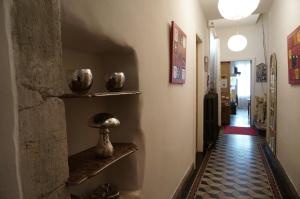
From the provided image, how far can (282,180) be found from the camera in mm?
3213

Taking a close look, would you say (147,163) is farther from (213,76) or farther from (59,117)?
(213,76)

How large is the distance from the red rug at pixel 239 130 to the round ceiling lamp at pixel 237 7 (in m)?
4.24

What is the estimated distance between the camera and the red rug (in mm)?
6479

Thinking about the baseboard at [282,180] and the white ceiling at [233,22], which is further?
the white ceiling at [233,22]

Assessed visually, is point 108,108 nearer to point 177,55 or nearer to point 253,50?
point 177,55

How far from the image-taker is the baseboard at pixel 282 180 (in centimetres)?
278

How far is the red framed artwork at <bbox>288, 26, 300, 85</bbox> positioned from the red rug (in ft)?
12.7

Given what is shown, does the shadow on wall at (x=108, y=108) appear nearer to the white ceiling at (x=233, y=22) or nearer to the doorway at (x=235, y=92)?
the white ceiling at (x=233, y=22)

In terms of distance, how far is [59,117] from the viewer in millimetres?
914

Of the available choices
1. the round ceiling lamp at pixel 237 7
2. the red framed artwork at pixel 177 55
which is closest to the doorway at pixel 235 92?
the round ceiling lamp at pixel 237 7

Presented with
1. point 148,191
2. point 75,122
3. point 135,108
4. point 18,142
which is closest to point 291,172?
point 148,191

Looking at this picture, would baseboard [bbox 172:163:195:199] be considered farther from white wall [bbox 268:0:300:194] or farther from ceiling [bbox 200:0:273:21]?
ceiling [bbox 200:0:273:21]

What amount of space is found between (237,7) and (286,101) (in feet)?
4.57

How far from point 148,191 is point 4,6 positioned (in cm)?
158
